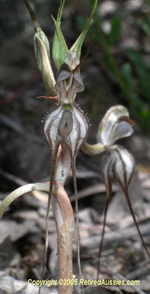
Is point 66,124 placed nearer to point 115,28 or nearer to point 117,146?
point 117,146

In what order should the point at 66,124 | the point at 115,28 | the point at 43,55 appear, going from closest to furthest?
the point at 66,124, the point at 43,55, the point at 115,28

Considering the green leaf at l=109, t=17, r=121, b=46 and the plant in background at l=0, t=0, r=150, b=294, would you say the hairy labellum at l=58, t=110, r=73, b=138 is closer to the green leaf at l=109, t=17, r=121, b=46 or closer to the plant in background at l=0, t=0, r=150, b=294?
the plant in background at l=0, t=0, r=150, b=294

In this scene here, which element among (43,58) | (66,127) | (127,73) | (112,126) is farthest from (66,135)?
(127,73)

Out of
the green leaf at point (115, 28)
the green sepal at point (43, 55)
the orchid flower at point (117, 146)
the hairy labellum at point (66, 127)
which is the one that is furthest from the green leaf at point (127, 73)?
the hairy labellum at point (66, 127)

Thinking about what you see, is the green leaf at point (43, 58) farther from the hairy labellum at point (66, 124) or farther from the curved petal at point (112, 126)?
the curved petal at point (112, 126)

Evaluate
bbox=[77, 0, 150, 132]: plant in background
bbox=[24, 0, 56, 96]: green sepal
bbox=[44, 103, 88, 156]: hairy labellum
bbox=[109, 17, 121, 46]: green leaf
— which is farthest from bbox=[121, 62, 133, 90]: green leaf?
bbox=[44, 103, 88, 156]: hairy labellum

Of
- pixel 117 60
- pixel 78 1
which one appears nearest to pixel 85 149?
pixel 117 60

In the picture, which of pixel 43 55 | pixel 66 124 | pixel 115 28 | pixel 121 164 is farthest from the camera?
pixel 115 28

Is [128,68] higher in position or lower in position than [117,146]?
higher

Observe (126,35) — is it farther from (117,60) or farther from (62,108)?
(62,108)
